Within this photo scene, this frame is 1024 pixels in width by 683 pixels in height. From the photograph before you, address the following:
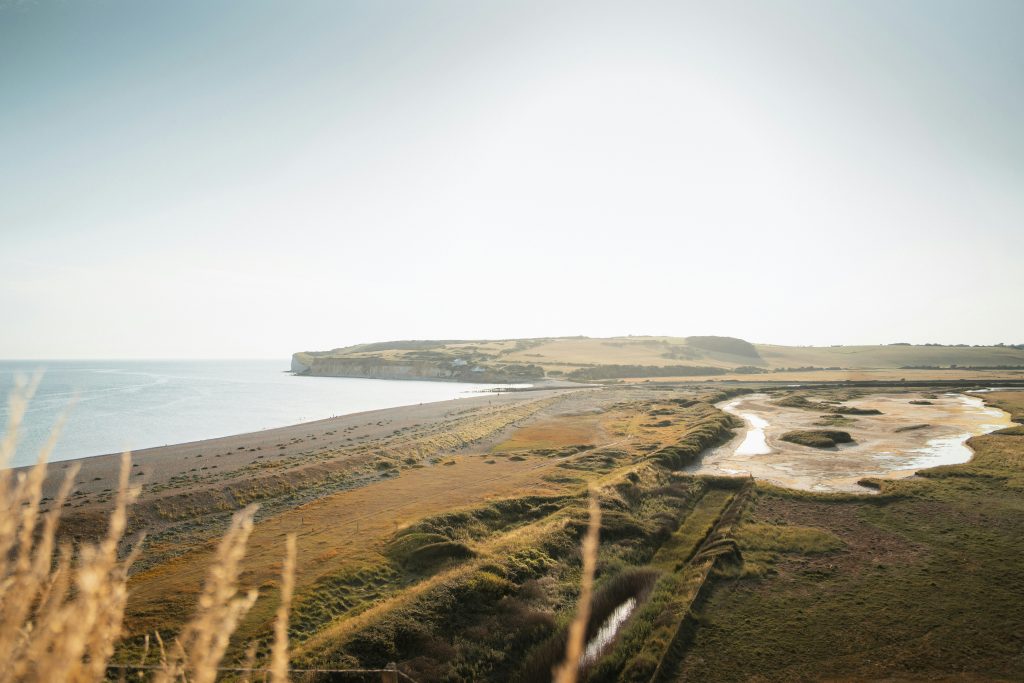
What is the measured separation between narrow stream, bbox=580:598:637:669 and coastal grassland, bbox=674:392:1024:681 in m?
2.95

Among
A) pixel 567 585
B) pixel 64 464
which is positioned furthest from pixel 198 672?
pixel 64 464

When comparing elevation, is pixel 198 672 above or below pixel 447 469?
above

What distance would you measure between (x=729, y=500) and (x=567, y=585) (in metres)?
16.4

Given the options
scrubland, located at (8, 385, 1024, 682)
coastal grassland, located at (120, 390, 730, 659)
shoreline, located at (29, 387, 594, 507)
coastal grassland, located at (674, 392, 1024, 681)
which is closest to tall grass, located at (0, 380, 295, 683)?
scrubland, located at (8, 385, 1024, 682)

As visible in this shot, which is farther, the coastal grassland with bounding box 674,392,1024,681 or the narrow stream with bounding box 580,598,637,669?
the narrow stream with bounding box 580,598,637,669

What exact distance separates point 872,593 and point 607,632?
10851mm

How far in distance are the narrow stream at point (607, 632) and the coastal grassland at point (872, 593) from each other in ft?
9.69

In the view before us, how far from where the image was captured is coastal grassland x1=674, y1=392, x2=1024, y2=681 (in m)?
17.2

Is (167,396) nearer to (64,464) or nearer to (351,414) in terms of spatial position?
(351,414)

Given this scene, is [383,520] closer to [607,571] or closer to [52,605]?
[607,571]

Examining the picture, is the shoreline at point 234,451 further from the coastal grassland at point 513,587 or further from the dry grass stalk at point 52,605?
the dry grass stalk at point 52,605

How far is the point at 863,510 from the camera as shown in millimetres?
31969

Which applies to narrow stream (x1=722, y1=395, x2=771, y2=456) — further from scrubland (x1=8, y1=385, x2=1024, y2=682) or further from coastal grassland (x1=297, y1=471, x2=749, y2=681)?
coastal grassland (x1=297, y1=471, x2=749, y2=681)

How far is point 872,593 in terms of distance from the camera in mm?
21484
